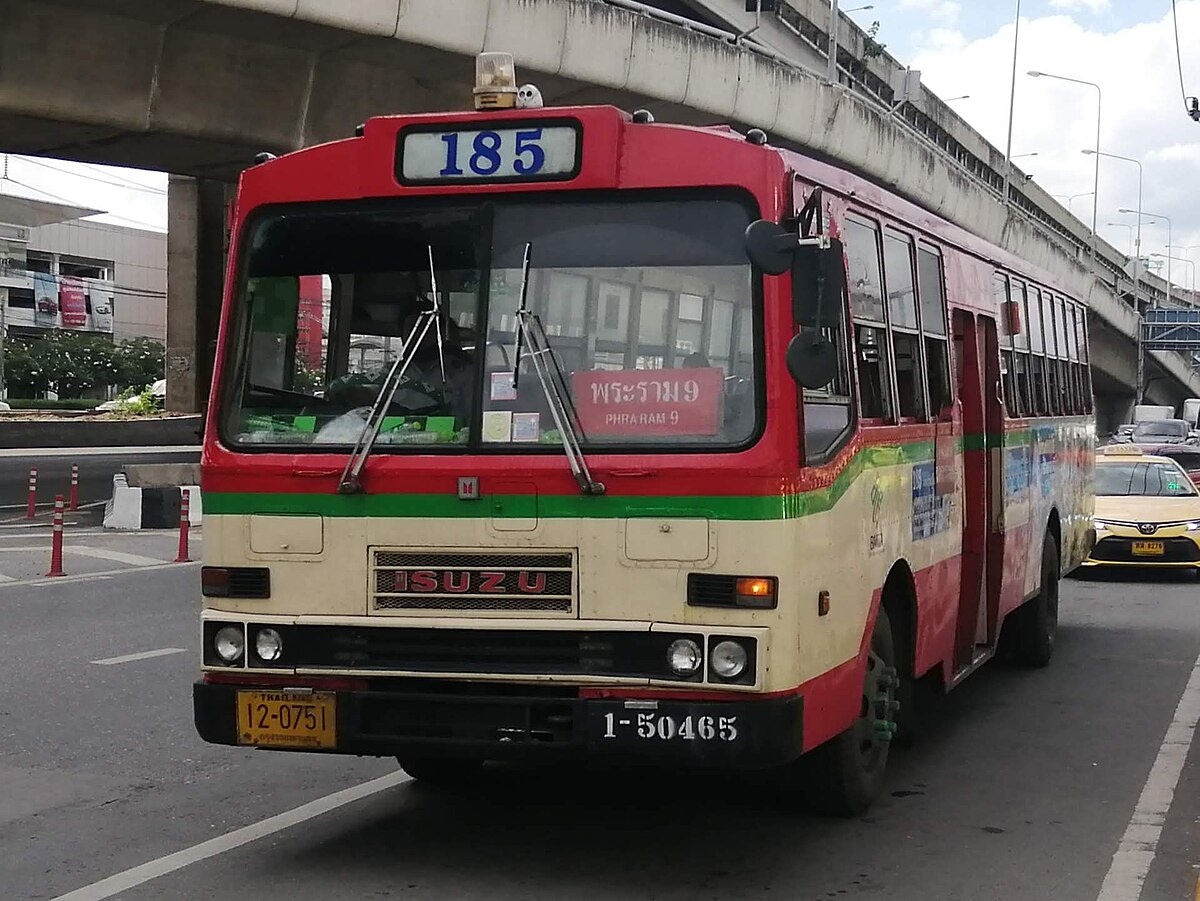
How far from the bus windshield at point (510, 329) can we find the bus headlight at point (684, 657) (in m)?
0.70

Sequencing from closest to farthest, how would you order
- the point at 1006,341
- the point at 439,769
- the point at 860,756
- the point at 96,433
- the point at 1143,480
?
the point at 860,756
the point at 439,769
the point at 1006,341
the point at 1143,480
the point at 96,433

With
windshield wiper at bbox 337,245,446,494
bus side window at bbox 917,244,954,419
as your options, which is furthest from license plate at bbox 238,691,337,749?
bus side window at bbox 917,244,954,419

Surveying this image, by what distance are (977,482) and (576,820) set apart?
371cm

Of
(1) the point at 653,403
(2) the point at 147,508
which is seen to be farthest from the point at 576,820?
(2) the point at 147,508

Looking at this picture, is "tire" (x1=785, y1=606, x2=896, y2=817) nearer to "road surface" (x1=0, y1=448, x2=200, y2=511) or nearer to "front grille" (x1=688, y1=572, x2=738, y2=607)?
"front grille" (x1=688, y1=572, x2=738, y2=607)

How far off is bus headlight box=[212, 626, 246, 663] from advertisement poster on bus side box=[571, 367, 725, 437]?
1.54m

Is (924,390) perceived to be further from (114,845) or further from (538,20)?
(538,20)

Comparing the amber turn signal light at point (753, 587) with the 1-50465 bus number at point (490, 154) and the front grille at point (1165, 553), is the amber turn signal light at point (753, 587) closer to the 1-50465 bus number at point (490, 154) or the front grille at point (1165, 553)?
the 1-50465 bus number at point (490, 154)

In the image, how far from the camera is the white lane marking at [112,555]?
65.4ft

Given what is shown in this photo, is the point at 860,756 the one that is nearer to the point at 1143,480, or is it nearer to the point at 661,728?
the point at 661,728

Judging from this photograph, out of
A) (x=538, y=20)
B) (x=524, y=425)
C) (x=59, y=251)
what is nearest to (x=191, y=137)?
(x=538, y=20)

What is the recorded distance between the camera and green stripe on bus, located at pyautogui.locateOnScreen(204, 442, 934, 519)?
5.82 meters

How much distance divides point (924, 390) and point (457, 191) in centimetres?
306

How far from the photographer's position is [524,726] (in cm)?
587
